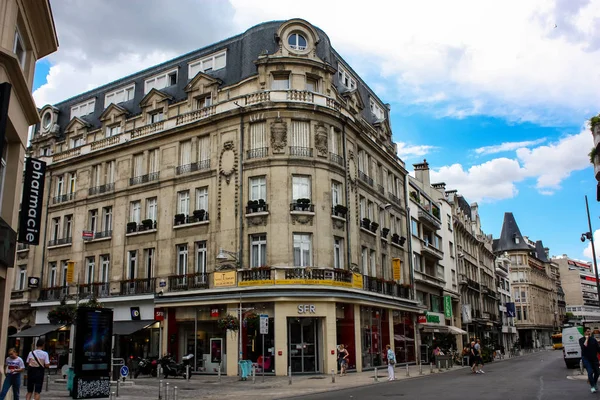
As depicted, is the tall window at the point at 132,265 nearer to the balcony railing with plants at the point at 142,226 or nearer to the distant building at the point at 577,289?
the balcony railing with plants at the point at 142,226

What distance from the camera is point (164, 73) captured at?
1539 inches

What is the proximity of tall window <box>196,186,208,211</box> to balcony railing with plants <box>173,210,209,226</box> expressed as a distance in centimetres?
40

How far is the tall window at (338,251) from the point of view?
31641 millimetres

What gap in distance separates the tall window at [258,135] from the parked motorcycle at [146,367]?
13.2 m

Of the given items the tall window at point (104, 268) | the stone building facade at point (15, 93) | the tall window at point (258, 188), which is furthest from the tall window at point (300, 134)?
the tall window at point (104, 268)

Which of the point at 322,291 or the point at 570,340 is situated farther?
the point at 570,340

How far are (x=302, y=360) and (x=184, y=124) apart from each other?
16.2 meters

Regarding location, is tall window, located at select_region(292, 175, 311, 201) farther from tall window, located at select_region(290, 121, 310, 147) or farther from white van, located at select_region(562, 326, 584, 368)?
white van, located at select_region(562, 326, 584, 368)

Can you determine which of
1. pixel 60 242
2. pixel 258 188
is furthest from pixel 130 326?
pixel 258 188

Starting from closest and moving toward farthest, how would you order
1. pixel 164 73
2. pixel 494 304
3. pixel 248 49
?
pixel 248 49, pixel 164 73, pixel 494 304

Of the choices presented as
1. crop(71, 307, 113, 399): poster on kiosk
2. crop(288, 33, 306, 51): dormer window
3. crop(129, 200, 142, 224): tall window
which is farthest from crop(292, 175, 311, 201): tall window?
crop(71, 307, 113, 399): poster on kiosk

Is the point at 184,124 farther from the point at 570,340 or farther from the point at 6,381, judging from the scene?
the point at 570,340

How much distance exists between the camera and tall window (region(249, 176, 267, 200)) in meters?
31.1

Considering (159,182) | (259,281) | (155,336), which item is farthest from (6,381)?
(159,182)
